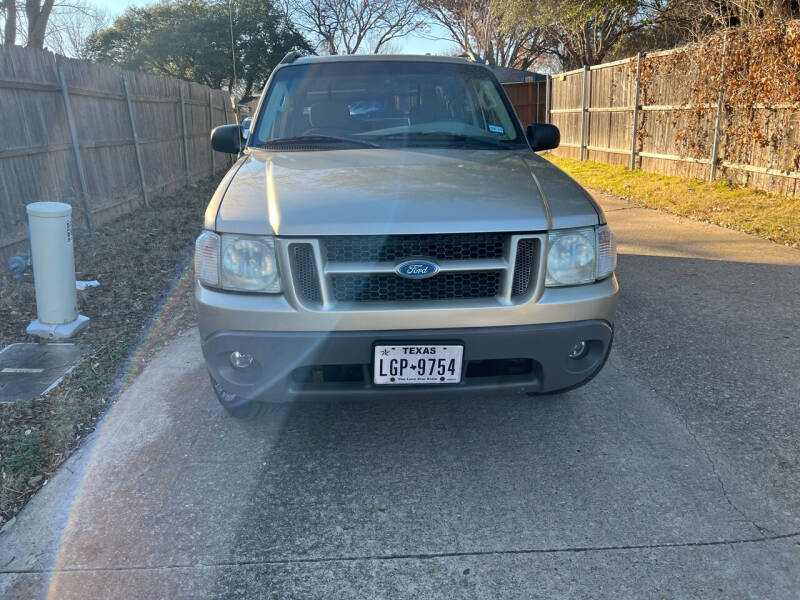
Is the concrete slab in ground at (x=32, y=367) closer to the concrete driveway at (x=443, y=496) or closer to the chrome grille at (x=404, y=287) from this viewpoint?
the concrete driveway at (x=443, y=496)

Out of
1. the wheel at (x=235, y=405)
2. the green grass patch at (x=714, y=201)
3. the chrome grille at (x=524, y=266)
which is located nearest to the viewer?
the chrome grille at (x=524, y=266)

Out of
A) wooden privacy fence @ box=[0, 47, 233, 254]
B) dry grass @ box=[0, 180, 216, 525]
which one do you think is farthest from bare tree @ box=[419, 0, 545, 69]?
dry grass @ box=[0, 180, 216, 525]

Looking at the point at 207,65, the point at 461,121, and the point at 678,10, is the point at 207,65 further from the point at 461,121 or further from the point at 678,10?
the point at 461,121

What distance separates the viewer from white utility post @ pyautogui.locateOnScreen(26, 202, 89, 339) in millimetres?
4430

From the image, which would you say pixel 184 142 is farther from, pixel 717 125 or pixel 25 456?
pixel 25 456

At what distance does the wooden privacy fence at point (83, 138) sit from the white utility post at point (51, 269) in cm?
187

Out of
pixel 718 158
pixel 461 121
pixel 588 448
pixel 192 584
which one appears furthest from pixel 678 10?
pixel 192 584

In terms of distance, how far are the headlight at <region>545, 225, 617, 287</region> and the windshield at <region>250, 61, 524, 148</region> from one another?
122 cm

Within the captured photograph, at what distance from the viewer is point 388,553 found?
2.31 metres

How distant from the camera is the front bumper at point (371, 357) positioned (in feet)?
8.21

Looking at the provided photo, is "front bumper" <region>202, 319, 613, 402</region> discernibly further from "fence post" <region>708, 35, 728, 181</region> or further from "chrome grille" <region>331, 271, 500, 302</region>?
"fence post" <region>708, 35, 728, 181</region>

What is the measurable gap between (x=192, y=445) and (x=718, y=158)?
9522 millimetres

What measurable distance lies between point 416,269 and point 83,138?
277 inches

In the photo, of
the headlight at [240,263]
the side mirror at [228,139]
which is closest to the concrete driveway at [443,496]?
the headlight at [240,263]
